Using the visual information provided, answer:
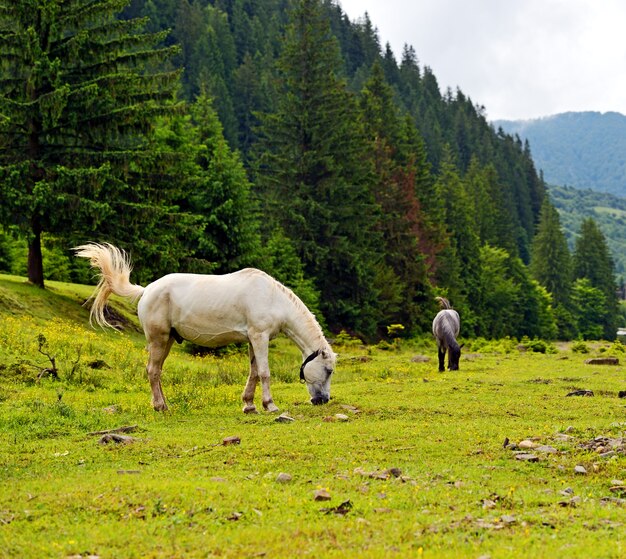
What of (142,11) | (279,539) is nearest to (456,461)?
(279,539)

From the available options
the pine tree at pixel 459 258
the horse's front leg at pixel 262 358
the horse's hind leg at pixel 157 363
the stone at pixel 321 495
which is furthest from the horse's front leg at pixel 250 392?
the pine tree at pixel 459 258

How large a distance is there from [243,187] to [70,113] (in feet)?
24.1

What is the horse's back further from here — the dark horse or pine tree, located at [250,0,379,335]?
pine tree, located at [250,0,379,335]

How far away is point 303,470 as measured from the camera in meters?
8.38

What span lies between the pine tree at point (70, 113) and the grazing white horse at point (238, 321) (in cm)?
1269

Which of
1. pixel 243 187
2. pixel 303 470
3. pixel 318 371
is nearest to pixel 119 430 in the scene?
pixel 303 470

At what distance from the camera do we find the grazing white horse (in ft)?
41.8

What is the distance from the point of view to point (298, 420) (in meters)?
11.7

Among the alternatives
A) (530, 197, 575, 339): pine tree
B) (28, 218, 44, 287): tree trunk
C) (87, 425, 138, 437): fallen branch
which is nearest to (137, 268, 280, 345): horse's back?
(87, 425, 138, 437): fallen branch

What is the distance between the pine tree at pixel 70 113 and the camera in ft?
81.3

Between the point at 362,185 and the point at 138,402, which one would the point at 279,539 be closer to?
the point at 138,402

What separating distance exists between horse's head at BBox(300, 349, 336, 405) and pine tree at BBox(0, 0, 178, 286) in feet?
46.4

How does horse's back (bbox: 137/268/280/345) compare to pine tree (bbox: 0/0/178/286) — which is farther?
pine tree (bbox: 0/0/178/286)

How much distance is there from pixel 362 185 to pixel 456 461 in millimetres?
34563
